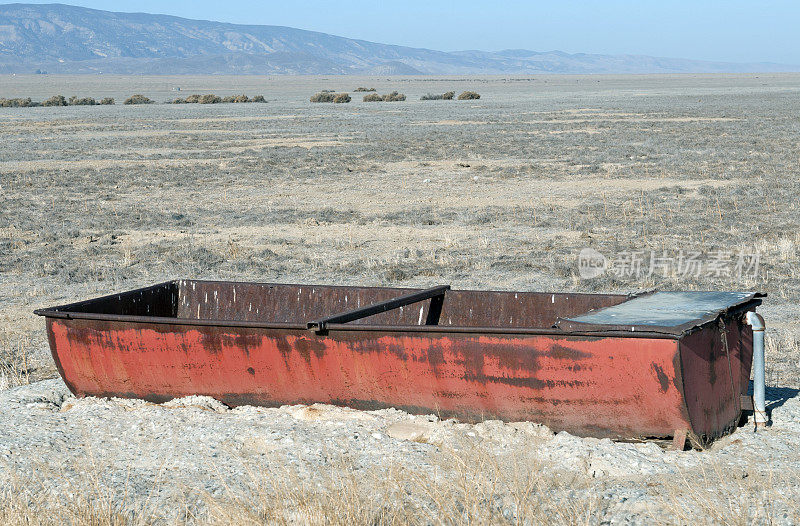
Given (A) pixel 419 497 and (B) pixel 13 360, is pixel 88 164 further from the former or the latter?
(A) pixel 419 497

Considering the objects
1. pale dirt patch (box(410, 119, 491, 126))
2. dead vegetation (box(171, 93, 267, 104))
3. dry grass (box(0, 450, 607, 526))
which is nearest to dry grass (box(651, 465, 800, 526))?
dry grass (box(0, 450, 607, 526))

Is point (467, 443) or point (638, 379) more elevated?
point (638, 379)

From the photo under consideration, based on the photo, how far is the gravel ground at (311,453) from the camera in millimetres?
5008

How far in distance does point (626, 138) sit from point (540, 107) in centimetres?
2595

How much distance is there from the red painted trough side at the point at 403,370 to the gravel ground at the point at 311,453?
0.11 m

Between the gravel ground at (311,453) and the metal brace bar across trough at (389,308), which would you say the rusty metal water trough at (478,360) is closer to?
the metal brace bar across trough at (389,308)

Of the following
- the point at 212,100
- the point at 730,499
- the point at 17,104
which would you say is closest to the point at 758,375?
the point at 730,499

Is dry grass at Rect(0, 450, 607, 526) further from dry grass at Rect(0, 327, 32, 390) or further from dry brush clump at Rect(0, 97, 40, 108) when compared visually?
dry brush clump at Rect(0, 97, 40, 108)

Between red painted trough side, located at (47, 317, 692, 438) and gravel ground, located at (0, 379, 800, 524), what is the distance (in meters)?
0.11

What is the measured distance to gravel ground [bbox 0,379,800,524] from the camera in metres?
5.01

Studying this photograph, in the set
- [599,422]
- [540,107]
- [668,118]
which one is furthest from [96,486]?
[540,107]

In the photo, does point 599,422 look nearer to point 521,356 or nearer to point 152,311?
point 521,356

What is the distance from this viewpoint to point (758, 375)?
603 centimetres

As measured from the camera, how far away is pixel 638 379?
5555 millimetres
